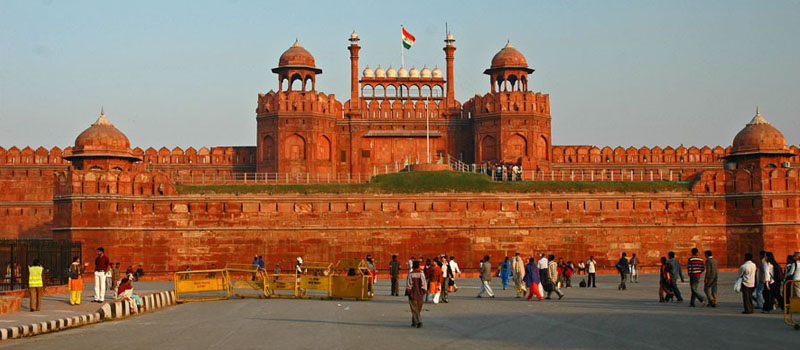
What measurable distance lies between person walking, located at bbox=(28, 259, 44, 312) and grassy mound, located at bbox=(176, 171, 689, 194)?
75.5ft

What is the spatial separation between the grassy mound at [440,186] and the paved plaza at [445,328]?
20102 mm

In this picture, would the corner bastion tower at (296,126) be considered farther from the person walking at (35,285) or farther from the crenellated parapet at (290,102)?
the person walking at (35,285)

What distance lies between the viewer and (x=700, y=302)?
22.8 m

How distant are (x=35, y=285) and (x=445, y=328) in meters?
9.29

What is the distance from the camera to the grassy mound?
44.0 meters

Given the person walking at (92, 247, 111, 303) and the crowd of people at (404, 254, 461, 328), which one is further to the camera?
the person walking at (92, 247, 111, 303)

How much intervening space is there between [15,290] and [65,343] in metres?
9.14

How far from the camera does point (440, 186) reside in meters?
44.3

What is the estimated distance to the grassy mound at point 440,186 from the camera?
43969mm

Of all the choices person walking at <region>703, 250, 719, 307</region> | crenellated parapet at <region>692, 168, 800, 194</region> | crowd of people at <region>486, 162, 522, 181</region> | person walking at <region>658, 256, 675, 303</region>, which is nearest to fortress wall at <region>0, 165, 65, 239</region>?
crowd of people at <region>486, 162, 522, 181</region>

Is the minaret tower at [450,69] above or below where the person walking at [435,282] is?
above

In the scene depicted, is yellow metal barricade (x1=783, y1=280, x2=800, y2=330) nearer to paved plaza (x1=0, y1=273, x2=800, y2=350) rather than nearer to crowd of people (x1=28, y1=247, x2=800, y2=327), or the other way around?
crowd of people (x1=28, y1=247, x2=800, y2=327)

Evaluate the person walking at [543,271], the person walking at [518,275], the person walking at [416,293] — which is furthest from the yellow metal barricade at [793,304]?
the person walking at [518,275]

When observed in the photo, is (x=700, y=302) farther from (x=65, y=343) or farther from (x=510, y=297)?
(x=65, y=343)
